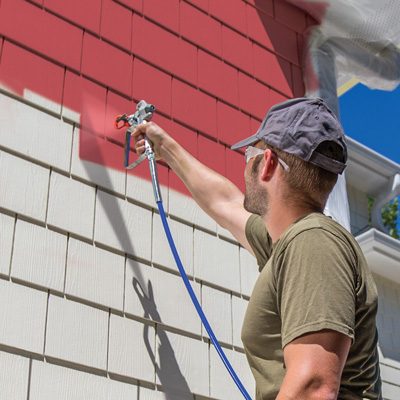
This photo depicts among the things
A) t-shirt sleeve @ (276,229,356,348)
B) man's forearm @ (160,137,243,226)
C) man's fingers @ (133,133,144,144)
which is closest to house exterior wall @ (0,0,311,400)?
man's fingers @ (133,133,144,144)

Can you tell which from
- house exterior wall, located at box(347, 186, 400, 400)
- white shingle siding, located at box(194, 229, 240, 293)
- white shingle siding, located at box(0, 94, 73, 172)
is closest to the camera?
white shingle siding, located at box(0, 94, 73, 172)

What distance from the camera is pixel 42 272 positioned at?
255 cm

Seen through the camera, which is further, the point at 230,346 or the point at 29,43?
the point at 230,346

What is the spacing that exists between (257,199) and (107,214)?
1.05 meters

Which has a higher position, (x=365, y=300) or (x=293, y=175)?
(x=293, y=175)

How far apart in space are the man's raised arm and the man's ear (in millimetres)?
840

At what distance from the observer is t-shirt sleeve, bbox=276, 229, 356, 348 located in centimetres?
152

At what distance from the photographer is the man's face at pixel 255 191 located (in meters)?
1.97

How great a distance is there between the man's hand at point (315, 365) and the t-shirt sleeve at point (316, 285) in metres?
0.02

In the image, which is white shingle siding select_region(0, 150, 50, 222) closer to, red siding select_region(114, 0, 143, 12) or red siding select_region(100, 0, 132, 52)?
red siding select_region(100, 0, 132, 52)

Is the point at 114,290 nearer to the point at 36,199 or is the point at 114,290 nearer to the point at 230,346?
the point at 36,199

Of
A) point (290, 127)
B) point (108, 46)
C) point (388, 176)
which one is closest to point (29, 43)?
point (108, 46)

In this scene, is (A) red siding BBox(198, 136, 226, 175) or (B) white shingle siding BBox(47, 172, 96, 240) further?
(A) red siding BBox(198, 136, 226, 175)

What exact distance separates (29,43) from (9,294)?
42.6 inches
